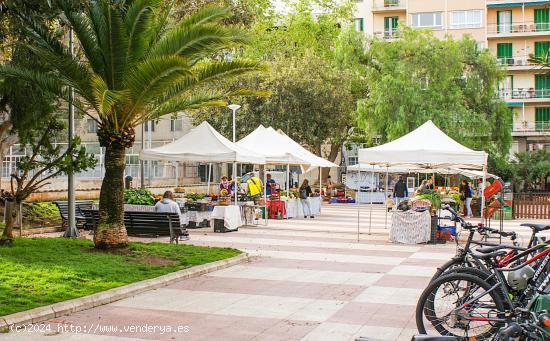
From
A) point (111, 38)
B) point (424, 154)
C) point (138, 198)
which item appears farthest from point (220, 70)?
point (138, 198)

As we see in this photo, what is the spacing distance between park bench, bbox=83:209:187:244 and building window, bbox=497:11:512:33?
50437 millimetres

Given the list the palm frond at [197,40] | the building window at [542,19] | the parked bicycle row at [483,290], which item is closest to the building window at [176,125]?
the building window at [542,19]

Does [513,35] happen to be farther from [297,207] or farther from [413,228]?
[413,228]

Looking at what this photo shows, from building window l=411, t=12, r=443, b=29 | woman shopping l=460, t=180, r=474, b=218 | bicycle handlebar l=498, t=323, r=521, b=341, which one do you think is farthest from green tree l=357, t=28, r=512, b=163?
bicycle handlebar l=498, t=323, r=521, b=341

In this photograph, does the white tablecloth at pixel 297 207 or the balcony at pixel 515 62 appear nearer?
the white tablecloth at pixel 297 207

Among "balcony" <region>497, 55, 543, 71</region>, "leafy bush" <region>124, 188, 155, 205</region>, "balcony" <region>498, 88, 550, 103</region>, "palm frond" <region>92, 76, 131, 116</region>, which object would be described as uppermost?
"balcony" <region>497, 55, 543, 71</region>

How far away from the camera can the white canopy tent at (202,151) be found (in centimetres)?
2052

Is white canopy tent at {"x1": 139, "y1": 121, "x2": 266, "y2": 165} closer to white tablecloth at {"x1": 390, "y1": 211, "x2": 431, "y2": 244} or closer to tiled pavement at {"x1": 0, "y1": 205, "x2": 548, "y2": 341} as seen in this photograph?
tiled pavement at {"x1": 0, "y1": 205, "x2": 548, "y2": 341}

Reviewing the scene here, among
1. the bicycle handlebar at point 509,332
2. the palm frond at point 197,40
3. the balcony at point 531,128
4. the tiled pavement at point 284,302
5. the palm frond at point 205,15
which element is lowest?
the tiled pavement at point 284,302

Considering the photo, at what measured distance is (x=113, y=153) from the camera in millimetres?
13570

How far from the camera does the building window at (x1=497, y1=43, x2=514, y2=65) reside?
6047 cm

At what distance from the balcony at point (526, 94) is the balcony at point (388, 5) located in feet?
38.4

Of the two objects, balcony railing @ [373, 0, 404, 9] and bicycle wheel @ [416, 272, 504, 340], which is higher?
balcony railing @ [373, 0, 404, 9]

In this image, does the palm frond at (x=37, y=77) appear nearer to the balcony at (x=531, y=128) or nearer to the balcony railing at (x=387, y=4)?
the balcony at (x=531, y=128)
